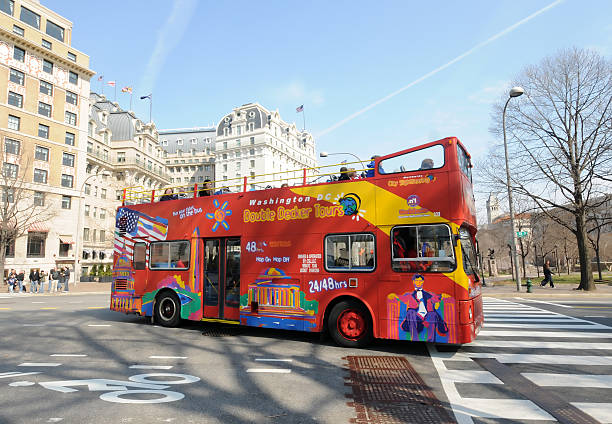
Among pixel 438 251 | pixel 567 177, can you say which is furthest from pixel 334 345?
pixel 567 177

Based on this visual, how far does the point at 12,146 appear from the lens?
131 ft

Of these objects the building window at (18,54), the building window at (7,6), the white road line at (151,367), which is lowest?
the white road line at (151,367)

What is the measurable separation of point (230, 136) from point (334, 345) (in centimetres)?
9102

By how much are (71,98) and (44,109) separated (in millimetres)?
4175

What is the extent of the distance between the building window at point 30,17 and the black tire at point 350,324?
53.3 metres

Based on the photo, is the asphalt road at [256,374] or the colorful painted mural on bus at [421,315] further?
the colorful painted mural on bus at [421,315]

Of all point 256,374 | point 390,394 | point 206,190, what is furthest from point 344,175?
point 390,394

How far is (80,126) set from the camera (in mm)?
47531

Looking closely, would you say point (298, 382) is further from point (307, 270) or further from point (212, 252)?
point (212, 252)

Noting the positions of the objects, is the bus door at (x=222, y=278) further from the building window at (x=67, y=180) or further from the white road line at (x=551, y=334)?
the building window at (x=67, y=180)

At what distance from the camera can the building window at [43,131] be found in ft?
141

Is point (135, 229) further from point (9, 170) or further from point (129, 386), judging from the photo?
point (9, 170)

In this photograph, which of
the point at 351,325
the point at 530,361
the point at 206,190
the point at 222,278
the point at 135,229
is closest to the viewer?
the point at 530,361

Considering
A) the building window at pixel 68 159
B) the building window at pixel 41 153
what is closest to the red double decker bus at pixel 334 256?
the building window at pixel 41 153
